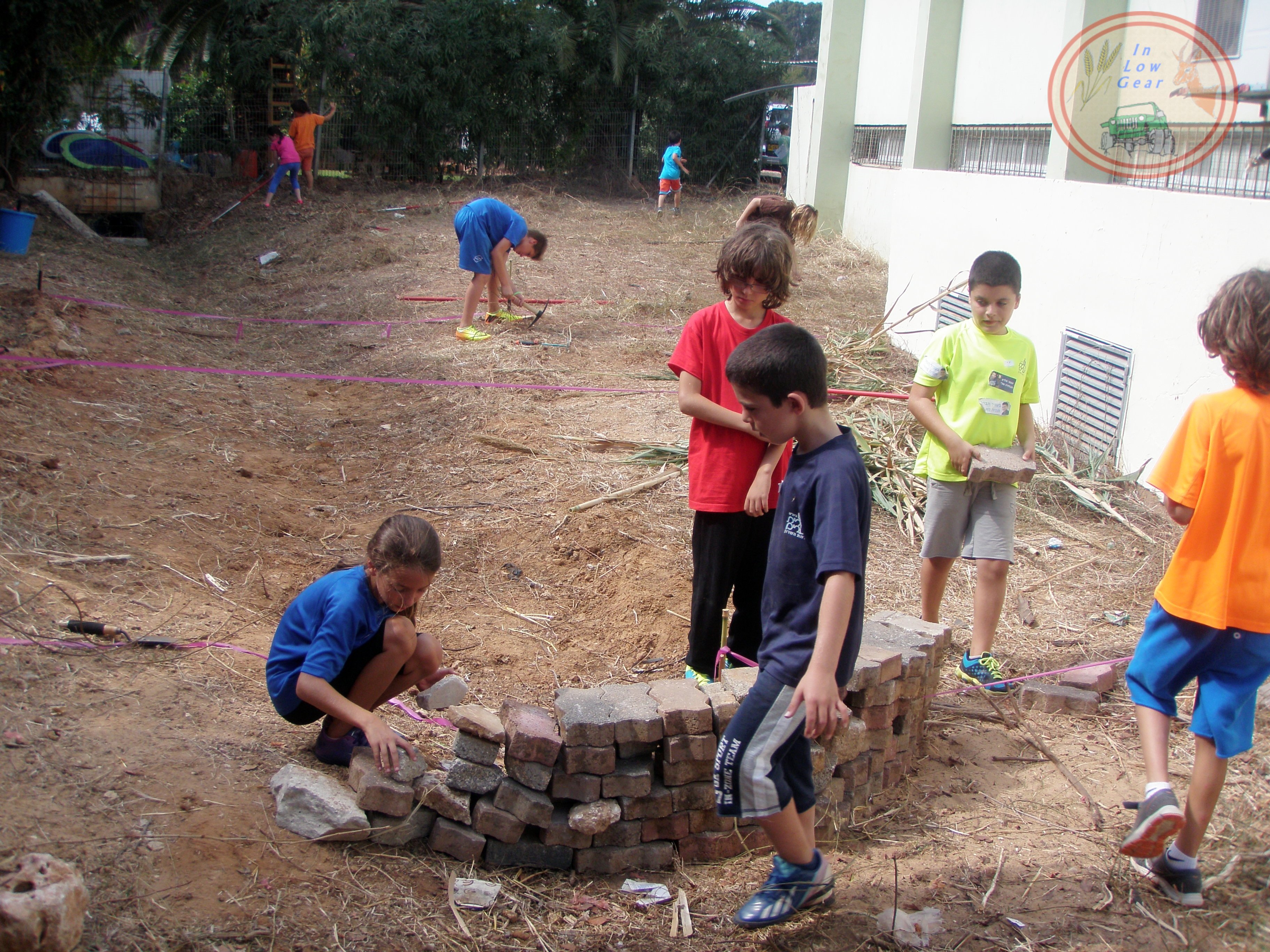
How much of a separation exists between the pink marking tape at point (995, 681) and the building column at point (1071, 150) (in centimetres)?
546

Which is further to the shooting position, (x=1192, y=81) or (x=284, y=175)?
(x=284, y=175)

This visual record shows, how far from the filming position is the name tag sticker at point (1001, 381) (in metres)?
3.89

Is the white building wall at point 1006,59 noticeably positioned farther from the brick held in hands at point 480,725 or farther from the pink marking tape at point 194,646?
the brick held in hands at point 480,725

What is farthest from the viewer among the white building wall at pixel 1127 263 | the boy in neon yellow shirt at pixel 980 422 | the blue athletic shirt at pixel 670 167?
the blue athletic shirt at pixel 670 167

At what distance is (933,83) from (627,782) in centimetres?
1226

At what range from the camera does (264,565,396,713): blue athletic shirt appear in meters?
2.82

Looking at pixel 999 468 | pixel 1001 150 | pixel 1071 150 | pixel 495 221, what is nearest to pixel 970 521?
pixel 999 468

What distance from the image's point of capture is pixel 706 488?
325 cm

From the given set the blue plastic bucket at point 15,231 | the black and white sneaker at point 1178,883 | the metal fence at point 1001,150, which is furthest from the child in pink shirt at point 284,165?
the black and white sneaker at point 1178,883

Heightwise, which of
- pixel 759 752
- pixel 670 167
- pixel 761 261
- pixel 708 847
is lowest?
pixel 708 847

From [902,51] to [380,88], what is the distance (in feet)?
32.6

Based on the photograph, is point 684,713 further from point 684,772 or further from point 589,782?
point 589,782

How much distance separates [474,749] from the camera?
9.20 ft

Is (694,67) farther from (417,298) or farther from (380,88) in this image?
(417,298)
